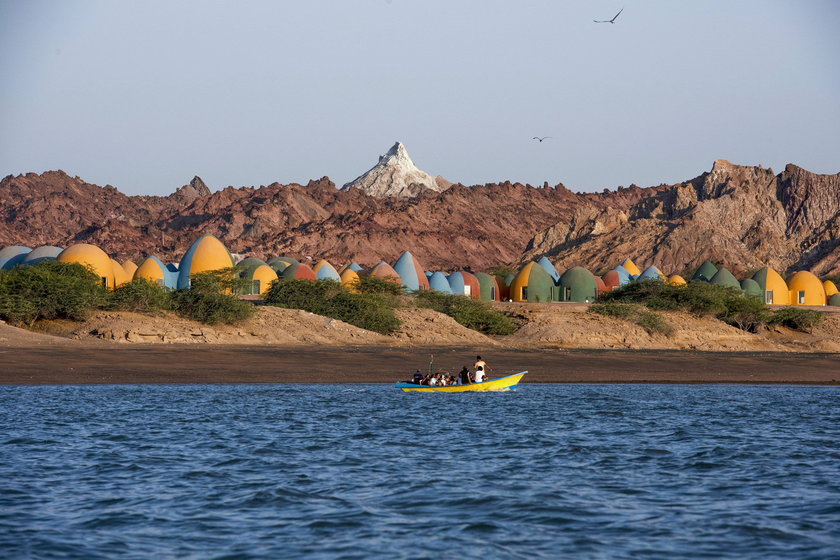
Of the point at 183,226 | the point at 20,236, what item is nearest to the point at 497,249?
the point at 183,226

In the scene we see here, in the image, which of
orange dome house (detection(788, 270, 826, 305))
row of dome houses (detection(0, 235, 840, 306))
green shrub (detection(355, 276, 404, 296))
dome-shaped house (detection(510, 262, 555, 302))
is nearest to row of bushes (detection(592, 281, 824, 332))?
row of dome houses (detection(0, 235, 840, 306))

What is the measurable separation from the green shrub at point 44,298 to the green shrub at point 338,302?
9.91 m

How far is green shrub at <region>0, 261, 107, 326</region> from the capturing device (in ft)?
127

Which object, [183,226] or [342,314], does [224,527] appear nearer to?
Answer: [342,314]

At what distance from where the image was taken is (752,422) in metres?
23.7

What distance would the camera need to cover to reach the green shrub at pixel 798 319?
184 ft

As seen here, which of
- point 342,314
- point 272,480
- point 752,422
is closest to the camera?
point 272,480

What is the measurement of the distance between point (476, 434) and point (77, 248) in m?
38.1

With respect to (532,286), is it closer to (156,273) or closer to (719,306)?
(719,306)

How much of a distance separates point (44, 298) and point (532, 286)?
34.8 m

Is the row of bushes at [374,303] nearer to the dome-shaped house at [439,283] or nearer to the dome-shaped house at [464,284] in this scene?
the dome-shaped house at [439,283]

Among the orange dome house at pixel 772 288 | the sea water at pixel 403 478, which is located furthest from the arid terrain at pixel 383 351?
the orange dome house at pixel 772 288

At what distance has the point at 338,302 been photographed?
47969mm

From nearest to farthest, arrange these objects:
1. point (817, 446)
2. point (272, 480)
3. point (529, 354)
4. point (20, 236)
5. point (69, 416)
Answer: point (272, 480)
point (817, 446)
point (69, 416)
point (529, 354)
point (20, 236)
